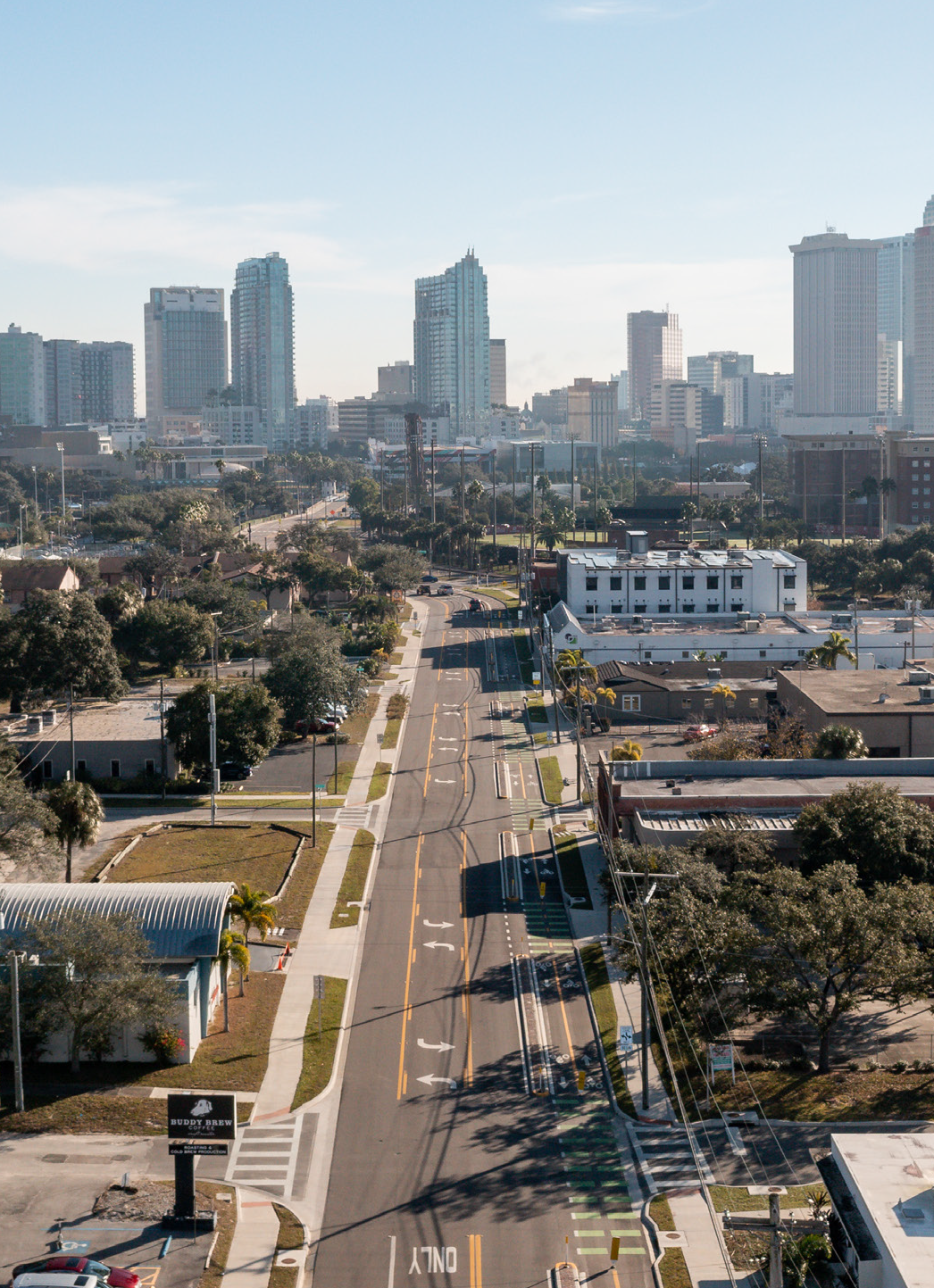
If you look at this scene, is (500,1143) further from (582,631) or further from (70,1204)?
(582,631)

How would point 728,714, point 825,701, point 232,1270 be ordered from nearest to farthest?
point 232,1270 < point 825,701 < point 728,714

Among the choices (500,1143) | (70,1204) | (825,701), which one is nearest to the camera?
(70,1204)

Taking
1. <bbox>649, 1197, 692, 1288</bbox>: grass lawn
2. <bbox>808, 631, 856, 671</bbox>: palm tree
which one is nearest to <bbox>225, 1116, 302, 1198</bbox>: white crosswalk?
<bbox>649, 1197, 692, 1288</bbox>: grass lawn

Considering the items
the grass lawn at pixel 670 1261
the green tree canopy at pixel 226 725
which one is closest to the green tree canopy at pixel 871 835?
the grass lawn at pixel 670 1261

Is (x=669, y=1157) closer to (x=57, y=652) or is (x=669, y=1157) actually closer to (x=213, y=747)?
(x=213, y=747)

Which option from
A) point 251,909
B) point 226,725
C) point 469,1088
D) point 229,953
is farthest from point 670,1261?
point 226,725

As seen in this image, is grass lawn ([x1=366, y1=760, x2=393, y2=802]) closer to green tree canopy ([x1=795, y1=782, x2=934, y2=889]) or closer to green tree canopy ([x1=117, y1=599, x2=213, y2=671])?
green tree canopy ([x1=117, y1=599, x2=213, y2=671])

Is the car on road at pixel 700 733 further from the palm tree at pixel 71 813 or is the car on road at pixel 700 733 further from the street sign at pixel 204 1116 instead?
the street sign at pixel 204 1116

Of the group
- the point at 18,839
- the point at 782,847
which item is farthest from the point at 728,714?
the point at 18,839
